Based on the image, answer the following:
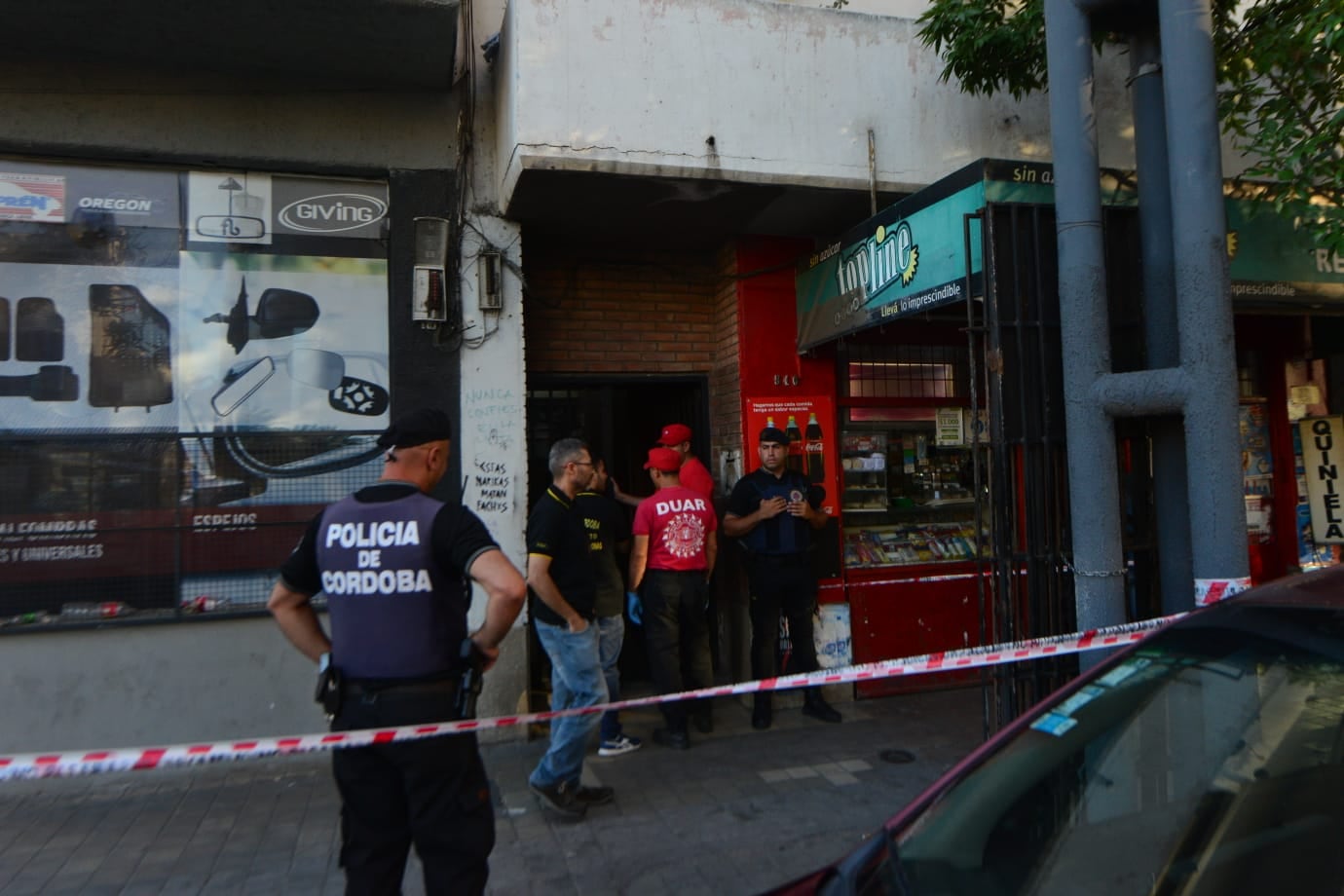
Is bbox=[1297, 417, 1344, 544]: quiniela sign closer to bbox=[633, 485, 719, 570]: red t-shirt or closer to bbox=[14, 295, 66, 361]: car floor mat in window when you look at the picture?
bbox=[633, 485, 719, 570]: red t-shirt

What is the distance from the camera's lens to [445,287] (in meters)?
5.57

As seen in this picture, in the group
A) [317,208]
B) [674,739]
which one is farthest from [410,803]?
[317,208]

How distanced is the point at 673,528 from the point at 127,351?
3.63 metres

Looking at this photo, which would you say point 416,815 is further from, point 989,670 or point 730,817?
point 989,670

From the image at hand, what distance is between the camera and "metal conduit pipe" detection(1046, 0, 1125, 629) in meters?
3.73

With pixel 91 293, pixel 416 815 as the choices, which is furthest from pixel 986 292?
pixel 91 293

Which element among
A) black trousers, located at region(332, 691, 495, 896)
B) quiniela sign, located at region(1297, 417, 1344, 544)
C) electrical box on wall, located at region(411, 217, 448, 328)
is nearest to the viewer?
black trousers, located at region(332, 691, 495, 896)

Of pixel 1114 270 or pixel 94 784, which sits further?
pixel 94 784

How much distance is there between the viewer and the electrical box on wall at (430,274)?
551 cm

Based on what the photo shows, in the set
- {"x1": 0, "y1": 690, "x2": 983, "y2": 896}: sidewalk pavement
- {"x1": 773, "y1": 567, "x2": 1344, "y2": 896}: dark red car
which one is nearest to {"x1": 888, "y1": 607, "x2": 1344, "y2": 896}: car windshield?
{"x1": 773, "y1": 567, "x2": 1344, "y2": 896}: dark red car

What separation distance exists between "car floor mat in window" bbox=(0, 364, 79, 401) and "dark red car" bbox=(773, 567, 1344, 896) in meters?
5.27

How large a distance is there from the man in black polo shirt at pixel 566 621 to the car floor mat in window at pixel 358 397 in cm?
173

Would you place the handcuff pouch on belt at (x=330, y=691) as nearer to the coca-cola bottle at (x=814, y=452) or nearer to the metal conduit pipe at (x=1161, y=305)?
the metal conduit pipe at (x=1161, y=305)

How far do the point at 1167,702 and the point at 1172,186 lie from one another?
2.54 metres
